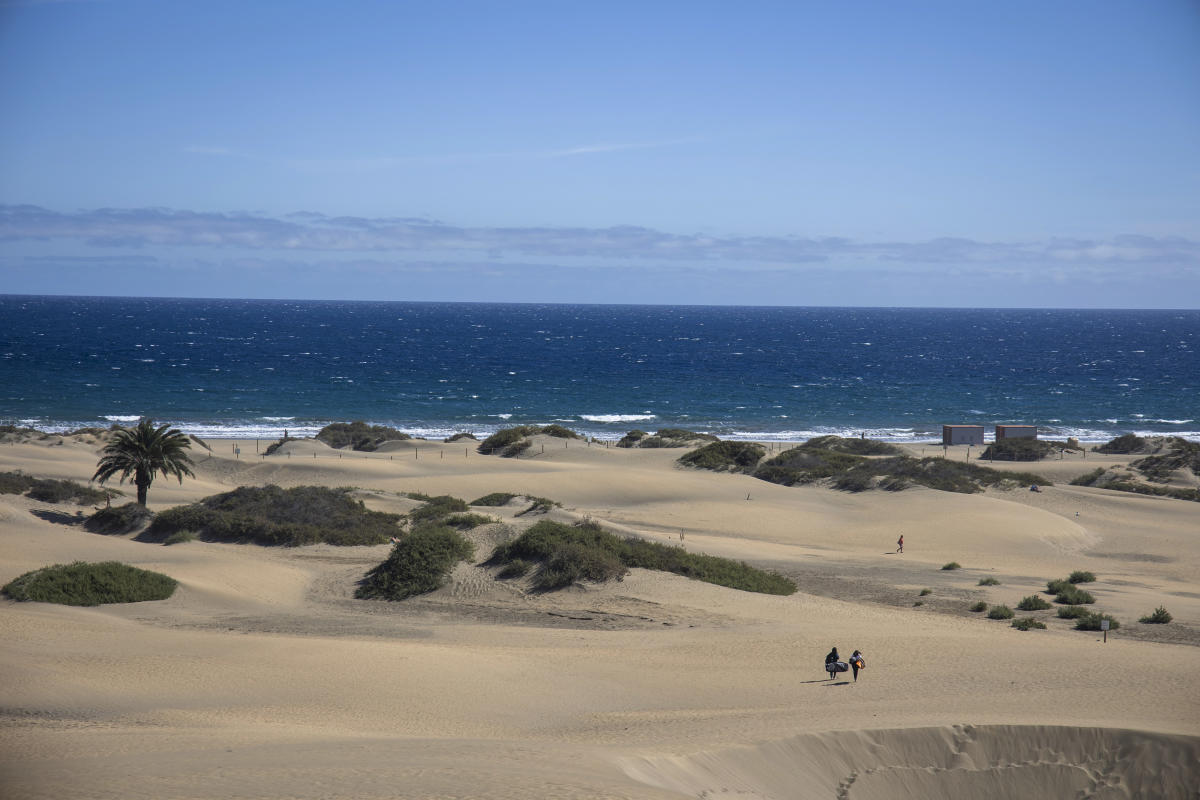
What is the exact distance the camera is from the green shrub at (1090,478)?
44.5 metres

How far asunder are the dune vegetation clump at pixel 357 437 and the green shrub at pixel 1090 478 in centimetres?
3438

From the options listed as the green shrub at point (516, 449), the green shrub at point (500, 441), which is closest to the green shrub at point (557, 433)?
the green shrub at point (500, 441)

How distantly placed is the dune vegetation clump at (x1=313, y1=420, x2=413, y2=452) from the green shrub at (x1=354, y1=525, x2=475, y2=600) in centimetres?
2824

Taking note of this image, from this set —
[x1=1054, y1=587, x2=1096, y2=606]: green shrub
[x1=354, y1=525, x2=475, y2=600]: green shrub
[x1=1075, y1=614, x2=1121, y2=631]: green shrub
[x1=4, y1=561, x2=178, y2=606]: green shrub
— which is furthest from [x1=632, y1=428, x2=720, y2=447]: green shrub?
[x1=4, y1=561, x2=178, y2=606]: green shrub

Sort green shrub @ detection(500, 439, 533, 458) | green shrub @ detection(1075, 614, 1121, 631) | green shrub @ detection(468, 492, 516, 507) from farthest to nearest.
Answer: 1. green shrub @ detection(500, 439, 533, 458)
2. green shrub @ detection(468, 492, 516, 507)
3. green shrub @ detection(1075, 614, 1121, 631)

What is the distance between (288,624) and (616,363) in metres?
92.3

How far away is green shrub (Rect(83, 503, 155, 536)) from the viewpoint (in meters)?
27.9

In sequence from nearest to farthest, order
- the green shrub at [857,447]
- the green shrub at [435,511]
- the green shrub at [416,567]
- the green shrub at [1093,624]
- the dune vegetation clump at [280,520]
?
the green shrub at [1093,624] < the green shrub at [416,567] < the dune vegetation clump at [280,520] < the green shrub at [435,511] < the green shrub at [857,447]

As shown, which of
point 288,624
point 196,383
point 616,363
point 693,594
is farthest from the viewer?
point 616,363

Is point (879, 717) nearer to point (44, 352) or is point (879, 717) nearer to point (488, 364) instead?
point (488, 364)

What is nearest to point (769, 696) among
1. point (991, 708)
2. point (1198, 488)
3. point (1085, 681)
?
point (991, 708)

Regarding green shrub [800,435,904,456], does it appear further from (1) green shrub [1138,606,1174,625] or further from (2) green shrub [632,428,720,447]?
(1) green shrub [1138,606,1174,625]

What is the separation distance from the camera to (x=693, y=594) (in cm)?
2298

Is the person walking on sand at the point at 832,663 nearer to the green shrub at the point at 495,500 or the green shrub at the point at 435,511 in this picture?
the green shrub at the point at 435,511
